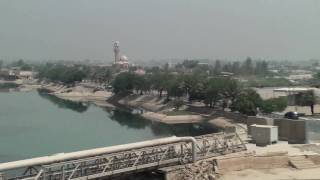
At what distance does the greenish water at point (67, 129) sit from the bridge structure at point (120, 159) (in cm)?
2297

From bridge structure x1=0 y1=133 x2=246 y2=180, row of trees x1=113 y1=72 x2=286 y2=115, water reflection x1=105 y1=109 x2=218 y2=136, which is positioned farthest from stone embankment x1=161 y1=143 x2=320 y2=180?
row of trees x1=113 y1=72 x2=286 y2=115

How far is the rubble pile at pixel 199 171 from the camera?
73.9 ft

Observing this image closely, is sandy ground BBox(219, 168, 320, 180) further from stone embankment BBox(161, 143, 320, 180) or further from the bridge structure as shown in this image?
the bridge structure

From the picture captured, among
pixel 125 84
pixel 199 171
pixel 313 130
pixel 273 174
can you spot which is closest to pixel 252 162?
pixel 273 174

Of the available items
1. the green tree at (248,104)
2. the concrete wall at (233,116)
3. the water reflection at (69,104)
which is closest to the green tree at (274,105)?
the green tree at (248,104)

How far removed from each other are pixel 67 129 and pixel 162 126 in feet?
37.6

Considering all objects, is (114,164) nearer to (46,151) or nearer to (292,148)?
(292,148)

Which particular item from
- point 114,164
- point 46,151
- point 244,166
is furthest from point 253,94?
point 114,164

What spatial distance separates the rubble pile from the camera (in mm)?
22516

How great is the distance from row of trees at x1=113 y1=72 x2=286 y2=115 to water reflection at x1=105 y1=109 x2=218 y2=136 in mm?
5159

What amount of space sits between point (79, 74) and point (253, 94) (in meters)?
82.4

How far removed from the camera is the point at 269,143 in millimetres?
27641

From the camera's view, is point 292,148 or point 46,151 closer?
point 292,148

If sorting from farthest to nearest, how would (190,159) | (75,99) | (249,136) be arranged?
(75,99), (249,136), (190,159)
